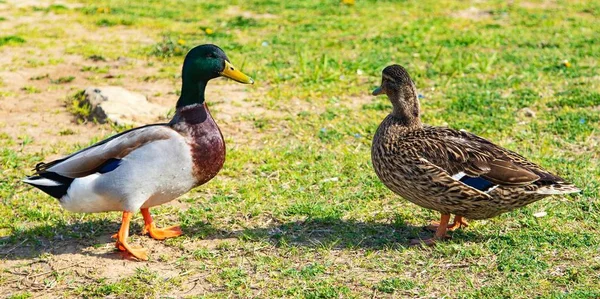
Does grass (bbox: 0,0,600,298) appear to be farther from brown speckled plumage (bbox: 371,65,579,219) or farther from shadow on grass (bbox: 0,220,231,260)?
brown speckled plumage (bbox: 371,65,579,219)

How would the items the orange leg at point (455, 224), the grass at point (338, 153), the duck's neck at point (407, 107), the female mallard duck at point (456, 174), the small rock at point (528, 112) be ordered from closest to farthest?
the grass at point (338, 153)
the female mallard duck at point (456, 174)
the orange leg at point (455, 224)
the duck's neck at point (407, 107)
the small rock at point (528, 112)

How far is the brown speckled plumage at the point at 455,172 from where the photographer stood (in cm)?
483

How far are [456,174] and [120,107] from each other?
11.8ft

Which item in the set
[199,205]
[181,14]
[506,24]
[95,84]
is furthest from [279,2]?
[199,205]

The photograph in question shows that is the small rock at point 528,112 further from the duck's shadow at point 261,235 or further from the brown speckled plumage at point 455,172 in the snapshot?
the duck's shadow at point 261,235

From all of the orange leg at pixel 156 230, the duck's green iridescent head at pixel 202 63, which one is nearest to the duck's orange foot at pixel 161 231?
the orange leg at pixel 156 230

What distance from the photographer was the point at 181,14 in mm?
11492

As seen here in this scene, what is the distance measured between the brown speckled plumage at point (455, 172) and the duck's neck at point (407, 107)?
8 cm

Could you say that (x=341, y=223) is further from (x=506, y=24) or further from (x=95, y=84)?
(x=506, y=24)

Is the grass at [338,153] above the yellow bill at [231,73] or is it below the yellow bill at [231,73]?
below

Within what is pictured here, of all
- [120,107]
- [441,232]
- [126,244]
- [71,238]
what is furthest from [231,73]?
[120,107]

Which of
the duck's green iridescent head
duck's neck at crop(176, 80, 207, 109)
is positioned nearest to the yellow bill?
the duck's green iridescent head

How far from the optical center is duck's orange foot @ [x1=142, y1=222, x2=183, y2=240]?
5209 millimetres

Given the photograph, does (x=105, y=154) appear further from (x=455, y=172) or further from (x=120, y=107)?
(x=120, y=107)
